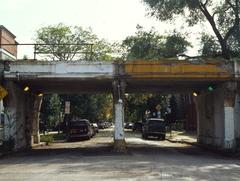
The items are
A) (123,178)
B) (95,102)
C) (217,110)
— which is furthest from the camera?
(95,102)

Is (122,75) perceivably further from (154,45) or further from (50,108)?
(50,108)

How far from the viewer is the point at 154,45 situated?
4362cm

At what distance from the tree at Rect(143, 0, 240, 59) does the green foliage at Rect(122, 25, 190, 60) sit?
6.35 ft

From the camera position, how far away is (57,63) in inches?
1193

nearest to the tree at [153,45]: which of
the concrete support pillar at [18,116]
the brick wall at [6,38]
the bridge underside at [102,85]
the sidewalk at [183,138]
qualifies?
the bridge underside at [102,85]

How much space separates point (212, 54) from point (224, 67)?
11.2 m

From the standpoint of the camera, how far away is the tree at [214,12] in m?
40.4

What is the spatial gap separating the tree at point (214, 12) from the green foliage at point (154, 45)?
193 cm

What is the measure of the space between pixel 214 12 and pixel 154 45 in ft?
18.2

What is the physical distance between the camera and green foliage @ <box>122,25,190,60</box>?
43094 millimetres

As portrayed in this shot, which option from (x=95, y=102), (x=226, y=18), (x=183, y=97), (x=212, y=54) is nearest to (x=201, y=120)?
(x=212, y=54)

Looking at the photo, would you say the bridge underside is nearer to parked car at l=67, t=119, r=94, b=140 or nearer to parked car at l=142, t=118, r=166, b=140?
parked car at l=67, t=119, r=94, b=140

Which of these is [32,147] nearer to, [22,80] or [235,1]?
[22,80]

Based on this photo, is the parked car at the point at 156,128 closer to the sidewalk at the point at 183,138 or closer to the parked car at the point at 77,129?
the sidewalk at the point at 183,138
